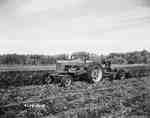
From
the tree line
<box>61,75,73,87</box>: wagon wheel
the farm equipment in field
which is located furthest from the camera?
the tree line

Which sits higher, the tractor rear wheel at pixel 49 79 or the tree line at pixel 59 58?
the tree line at pixel 59 58

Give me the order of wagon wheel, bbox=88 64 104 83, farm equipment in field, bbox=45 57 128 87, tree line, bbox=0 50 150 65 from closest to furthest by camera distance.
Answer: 1. farm equipment in field, bbox=45 57 128 87
2. wagon wheel, bbox=88 64 104 83
3. tree line, bbox=0 50 150 65

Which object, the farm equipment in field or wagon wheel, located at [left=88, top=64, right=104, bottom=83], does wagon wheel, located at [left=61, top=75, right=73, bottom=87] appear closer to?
the farm equipment in field

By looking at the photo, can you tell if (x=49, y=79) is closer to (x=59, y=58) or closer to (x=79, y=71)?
(x=79, y=71)

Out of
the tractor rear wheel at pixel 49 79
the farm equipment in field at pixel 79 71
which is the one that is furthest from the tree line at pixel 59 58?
the tractor rear wheel at pixel 49 79

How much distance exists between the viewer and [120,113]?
125 inches

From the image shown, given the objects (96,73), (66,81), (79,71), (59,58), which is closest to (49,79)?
(66,81)

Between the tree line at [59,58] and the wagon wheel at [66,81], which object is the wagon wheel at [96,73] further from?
the wagon wheel at [66,81]

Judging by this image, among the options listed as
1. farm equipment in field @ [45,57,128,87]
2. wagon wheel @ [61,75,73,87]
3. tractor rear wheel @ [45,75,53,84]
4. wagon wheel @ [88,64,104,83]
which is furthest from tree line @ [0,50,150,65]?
wagon wheel @ [61,75,73,87]

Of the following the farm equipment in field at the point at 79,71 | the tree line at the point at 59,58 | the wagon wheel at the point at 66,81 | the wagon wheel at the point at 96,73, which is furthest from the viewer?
the tree line at the point at 59,58

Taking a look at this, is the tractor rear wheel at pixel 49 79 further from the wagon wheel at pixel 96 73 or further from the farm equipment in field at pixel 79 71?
the wagon wheel at pixel 96 73

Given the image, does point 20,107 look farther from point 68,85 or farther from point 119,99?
point 68,85

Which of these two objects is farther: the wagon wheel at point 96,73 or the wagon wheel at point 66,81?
the wagon wheel at point 96,73

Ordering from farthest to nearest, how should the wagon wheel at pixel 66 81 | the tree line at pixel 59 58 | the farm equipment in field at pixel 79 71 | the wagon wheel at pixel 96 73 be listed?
1. the tree line at pixel 59 58
2. the wagon wheel at pixel 96 73
3. the farm equipment in field at pixel 79 71
4. the wagon wheel at pixel 66 81
